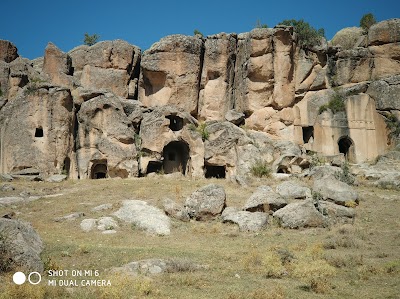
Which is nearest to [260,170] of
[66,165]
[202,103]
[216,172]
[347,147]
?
[216,172]

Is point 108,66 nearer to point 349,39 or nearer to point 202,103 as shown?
point 202,103

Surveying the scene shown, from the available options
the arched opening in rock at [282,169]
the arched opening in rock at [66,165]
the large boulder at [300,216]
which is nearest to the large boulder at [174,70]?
the arched opening in rock at [66,165]

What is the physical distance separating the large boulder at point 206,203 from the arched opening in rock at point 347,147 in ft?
63.6

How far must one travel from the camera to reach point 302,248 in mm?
→ 13547

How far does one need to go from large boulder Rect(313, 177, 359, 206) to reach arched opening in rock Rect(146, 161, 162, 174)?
1525 centimetres

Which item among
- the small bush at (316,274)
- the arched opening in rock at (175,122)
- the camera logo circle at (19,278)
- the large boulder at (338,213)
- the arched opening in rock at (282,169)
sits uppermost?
the arched opening in rock at (175,122)

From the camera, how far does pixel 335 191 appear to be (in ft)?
67.5

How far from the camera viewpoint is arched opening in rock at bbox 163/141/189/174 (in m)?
A: 35.1

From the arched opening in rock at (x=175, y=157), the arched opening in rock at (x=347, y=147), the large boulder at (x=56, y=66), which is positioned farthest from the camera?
the large boulder at (x=56, y=66)

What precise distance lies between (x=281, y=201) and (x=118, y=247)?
8162 mm

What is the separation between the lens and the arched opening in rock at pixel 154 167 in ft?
110

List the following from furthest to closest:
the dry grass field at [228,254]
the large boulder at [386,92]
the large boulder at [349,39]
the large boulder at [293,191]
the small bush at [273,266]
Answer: the large boulder at [349,39] < the large boulder at [386,92] < the large boulder at [293,191] < the small bush at [273,266] < the dry grass field at [228,254]

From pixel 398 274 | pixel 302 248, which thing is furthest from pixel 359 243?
pixel 398 274

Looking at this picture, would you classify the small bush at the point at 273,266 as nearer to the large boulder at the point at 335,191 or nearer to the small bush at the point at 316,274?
the small bush at the point at 316,274
